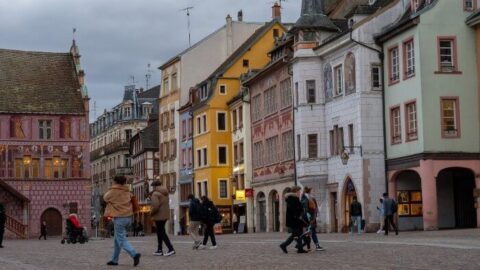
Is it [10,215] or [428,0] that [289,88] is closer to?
[428,0]

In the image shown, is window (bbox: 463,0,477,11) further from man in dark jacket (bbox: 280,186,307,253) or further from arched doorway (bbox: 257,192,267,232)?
arched doorway (bbox: 257,192,267,232)

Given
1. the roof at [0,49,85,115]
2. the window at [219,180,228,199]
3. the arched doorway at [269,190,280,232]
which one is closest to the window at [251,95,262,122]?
the arched doorway at [269,190,280,232]

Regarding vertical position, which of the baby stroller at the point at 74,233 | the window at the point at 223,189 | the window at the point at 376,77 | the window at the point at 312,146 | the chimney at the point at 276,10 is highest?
the chimney at the point at 276,10

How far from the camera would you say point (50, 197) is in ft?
252

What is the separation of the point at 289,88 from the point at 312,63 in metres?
5.46

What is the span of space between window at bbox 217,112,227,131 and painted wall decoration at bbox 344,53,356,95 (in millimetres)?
25860

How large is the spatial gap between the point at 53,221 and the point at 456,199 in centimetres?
3967

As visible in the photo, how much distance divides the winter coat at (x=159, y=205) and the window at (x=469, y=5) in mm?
24678

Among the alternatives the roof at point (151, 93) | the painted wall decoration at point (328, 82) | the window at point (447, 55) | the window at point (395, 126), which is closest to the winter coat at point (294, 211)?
the window at point (447, 55)

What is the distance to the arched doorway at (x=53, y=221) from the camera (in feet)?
251

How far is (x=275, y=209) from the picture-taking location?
6341 centimetres

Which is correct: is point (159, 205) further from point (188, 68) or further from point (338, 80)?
point (188, 68)

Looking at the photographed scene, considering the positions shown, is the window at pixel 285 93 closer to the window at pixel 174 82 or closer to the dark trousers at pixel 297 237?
the window at pixel 174 82

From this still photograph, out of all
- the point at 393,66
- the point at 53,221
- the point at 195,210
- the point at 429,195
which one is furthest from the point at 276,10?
the point at 195,210
